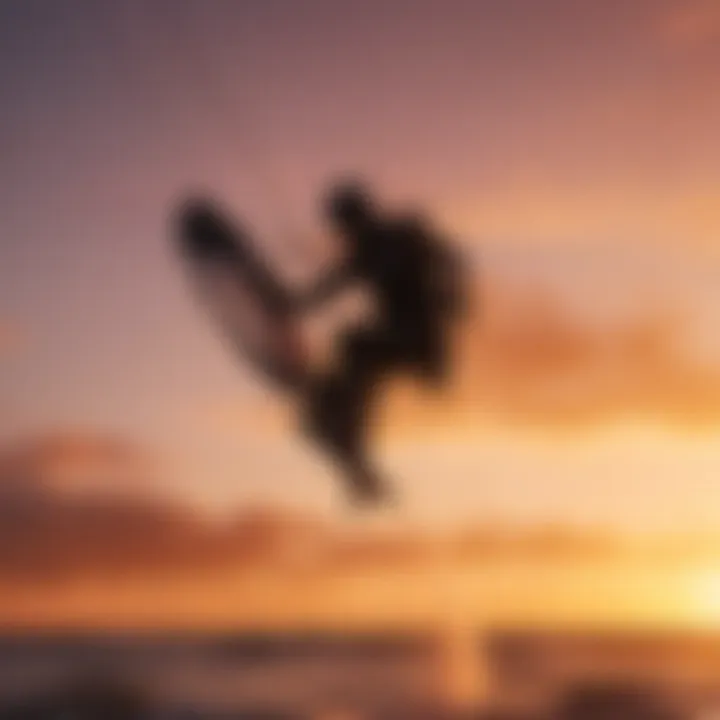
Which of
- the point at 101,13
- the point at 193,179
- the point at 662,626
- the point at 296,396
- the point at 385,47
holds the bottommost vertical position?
the point at 662,626

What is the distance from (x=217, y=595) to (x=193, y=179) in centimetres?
58

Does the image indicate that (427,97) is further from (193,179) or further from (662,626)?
(662,626)

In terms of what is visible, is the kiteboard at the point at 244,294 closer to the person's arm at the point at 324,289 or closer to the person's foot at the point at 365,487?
the person's arm at the point at 324,289

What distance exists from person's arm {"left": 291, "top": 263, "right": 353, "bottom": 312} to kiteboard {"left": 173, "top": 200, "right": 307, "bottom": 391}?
2 centimetres

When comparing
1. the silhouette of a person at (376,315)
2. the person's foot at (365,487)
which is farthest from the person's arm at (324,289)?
the person's foot at (365,487)

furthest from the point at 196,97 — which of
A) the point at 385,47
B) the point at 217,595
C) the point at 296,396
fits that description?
the point at 217,595

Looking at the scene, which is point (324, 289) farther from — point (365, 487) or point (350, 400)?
point (365, 487)

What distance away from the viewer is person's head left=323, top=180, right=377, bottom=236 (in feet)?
5.38

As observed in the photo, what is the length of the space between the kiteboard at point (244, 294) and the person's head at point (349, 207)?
0.38 feet

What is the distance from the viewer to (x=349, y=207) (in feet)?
5.41

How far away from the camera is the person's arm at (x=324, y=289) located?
164cm

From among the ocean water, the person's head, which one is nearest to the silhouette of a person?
the person's head

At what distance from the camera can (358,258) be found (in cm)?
163

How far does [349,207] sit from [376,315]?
15cm
